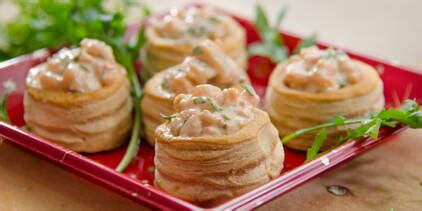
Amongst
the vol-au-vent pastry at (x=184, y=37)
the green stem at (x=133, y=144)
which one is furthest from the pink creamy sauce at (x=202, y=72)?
the vol-au-vent pastry at (x=184, y=37)

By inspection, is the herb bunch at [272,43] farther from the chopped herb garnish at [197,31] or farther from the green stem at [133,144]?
the green stem at [133,144]

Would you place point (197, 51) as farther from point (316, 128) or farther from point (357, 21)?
point (357, 21)

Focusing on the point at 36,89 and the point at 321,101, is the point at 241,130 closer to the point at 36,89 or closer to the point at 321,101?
the point at 321,101

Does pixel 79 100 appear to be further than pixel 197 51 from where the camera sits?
No

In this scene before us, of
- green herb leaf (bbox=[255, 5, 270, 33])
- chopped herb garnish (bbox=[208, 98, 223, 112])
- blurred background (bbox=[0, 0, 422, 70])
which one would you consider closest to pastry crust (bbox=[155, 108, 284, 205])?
chopped herb garnish (bbox=[208, 98, 223, 112])

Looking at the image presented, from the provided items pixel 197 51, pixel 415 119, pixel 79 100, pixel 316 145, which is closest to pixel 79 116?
pixel 79 100

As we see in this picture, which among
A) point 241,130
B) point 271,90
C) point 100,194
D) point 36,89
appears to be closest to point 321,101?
point 271,90
